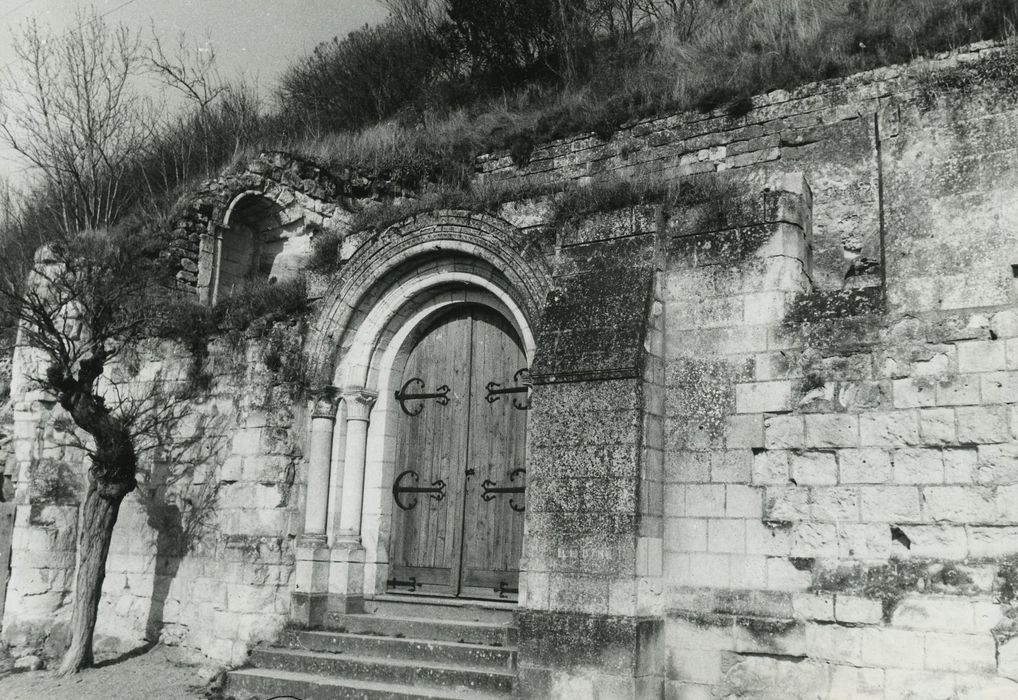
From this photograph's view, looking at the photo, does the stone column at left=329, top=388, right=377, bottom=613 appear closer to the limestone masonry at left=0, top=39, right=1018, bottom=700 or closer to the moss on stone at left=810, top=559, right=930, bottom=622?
the limestone masonry at left=0, top=39, right=1018, bottom=700

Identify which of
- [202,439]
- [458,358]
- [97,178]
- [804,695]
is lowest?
[804,695]

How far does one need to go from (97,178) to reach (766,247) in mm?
16666

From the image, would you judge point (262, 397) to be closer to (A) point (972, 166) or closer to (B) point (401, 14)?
(A) point (972, 166)

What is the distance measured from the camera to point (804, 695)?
17.7 ft

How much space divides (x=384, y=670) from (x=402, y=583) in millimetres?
1228

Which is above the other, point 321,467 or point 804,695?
point 321,467

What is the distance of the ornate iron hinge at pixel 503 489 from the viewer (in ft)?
24.2

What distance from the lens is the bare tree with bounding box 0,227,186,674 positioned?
8.20 m

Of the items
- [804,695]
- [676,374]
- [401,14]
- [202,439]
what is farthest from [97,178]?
[804,695]

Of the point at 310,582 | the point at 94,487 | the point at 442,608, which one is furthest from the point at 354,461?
the point at 94,487

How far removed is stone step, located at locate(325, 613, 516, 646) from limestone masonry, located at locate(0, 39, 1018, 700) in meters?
0.19

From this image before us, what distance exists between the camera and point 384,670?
662 cm

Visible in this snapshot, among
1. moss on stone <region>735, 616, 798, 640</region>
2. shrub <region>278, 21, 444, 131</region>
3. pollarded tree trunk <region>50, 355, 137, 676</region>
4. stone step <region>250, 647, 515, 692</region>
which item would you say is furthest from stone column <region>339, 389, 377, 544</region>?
shrub <region>278, 21, 444, 131</region>

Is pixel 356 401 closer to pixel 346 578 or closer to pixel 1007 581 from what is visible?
pixel 346 578
